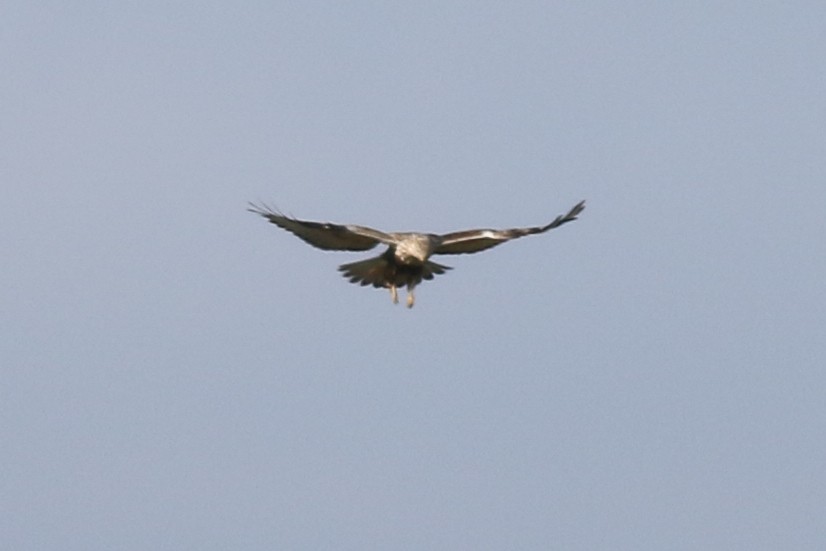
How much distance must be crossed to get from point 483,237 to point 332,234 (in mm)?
2162

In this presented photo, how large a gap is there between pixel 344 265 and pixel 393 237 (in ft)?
4.83

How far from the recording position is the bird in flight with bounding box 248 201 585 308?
3725 cm

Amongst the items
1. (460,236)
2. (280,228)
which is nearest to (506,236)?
(460,236)

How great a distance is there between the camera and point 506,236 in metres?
38.5

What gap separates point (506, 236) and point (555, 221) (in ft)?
2.44

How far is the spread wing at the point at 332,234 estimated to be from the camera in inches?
1464

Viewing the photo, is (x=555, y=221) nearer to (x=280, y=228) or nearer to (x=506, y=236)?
(x=506, y=236)

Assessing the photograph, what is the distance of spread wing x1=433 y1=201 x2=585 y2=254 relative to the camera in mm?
38031

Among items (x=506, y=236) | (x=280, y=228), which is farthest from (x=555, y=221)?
(x=280, y=228)

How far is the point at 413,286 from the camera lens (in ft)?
125

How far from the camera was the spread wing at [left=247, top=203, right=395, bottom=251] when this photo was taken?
3719 centimetres

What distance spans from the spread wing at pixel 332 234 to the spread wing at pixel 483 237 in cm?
96

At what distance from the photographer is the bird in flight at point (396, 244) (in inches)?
1467

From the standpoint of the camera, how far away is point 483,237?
126 feet
